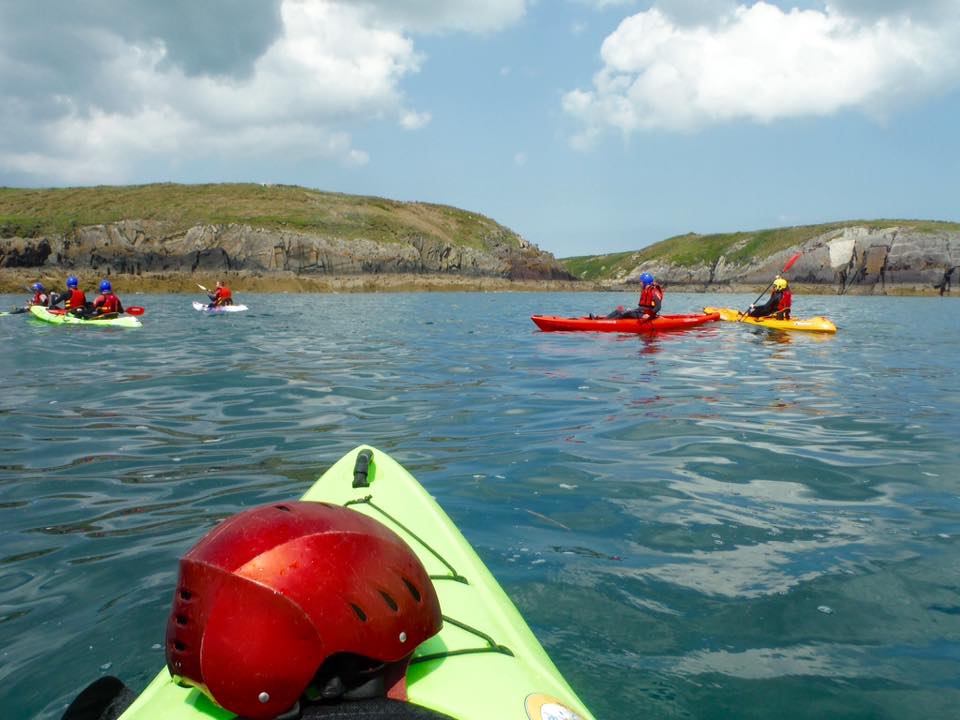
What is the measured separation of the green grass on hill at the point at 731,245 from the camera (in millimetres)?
110000

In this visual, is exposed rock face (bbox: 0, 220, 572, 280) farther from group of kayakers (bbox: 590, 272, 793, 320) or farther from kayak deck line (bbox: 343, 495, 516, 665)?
kayak deck line (bbox: 343, 495, 516, 665)

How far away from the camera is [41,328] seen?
2075 cm

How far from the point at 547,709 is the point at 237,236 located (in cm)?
8213

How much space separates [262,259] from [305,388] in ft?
231

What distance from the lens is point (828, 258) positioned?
308 feet

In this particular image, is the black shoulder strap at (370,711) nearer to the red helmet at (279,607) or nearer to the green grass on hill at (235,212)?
A: the red helmet at (279,607)

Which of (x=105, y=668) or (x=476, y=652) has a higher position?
(x=476, y=652)

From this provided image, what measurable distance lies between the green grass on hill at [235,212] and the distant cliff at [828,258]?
3194 centimetres

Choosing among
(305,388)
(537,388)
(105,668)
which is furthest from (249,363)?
(105,668)

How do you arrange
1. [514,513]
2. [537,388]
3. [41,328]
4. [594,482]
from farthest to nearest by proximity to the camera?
[41,328]
[537,388]
[594,482]
[514,513]

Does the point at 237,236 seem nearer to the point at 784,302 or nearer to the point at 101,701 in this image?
the point at 784,302

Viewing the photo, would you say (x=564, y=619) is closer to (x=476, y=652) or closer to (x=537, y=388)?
(x=476, y=652)

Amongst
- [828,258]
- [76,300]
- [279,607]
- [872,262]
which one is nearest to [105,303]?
[76,300]

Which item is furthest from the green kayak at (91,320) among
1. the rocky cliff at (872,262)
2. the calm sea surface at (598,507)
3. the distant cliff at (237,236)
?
the rocky cliff at (872,262)
